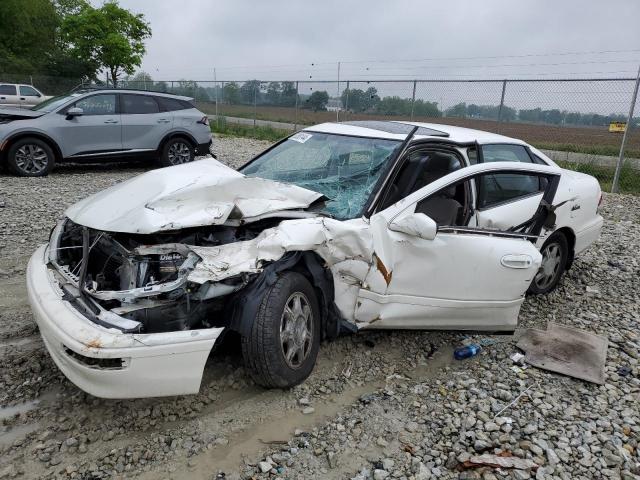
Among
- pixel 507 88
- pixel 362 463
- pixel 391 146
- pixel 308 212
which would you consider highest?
pixel 507 88

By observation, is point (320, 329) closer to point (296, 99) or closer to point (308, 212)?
point (308, 212)

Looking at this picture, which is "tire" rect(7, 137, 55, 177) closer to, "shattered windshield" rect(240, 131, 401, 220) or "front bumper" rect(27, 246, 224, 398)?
"shattered windshield" rect(240, 131, 401, 220)

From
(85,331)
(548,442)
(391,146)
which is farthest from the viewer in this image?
(391,146)

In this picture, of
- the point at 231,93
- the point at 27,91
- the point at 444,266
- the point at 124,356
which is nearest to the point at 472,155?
the point at 444,266

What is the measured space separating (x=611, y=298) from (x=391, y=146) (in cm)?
289

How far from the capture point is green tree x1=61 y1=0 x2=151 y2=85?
26578 millimetres

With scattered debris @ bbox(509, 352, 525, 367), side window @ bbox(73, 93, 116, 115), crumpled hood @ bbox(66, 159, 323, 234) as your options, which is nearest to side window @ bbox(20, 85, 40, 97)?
side window @ bbox(73, 93, 116, 115)

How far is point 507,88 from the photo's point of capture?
1220 centimetres

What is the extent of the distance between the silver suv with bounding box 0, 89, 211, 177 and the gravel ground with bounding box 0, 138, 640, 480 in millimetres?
5899

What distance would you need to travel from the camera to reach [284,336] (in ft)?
9.65

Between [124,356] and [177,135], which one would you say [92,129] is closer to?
[177,135]

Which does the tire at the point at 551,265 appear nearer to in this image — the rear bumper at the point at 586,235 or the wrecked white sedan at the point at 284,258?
the rear bumper at the point at 586,235

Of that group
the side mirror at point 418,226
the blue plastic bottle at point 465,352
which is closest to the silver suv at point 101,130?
the side mirror at point 418,226

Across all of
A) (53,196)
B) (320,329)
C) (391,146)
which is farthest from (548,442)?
(53,196)
